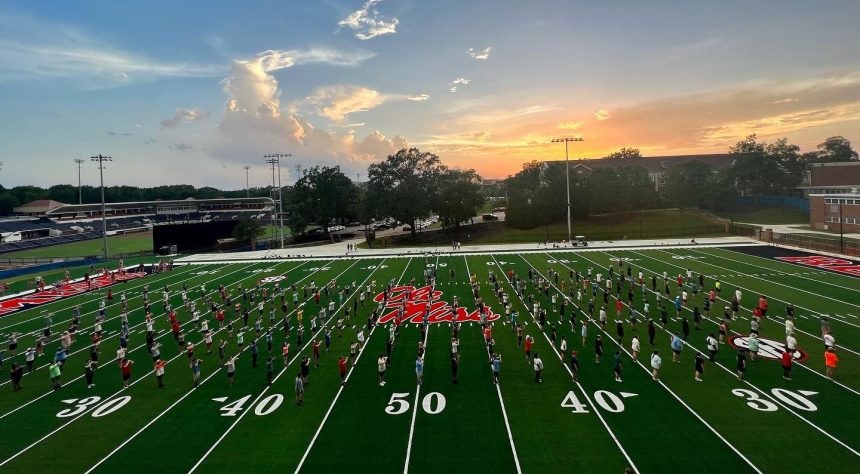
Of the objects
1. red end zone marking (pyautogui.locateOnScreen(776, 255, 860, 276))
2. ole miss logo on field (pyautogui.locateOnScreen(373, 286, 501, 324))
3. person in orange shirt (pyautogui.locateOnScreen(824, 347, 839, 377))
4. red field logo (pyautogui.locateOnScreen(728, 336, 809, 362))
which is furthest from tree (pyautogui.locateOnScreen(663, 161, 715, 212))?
person in orange shirt (pyautogui.locateOnScreen(824, 347, 839, 377))

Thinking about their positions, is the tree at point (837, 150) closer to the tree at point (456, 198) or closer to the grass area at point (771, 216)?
the grass area at point (771, 216)

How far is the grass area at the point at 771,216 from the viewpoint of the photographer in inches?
2835

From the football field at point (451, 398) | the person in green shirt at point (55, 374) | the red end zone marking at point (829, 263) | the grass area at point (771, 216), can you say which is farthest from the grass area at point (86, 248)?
the grass area at point (771, 216)

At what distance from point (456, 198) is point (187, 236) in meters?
37.2

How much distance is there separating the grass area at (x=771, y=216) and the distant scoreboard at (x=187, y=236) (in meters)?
79.5

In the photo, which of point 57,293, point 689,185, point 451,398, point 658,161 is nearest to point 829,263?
point 451,398

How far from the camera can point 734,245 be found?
49.0m

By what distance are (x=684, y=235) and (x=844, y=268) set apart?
82.9 ft

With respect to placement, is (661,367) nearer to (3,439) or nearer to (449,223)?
(3,439)

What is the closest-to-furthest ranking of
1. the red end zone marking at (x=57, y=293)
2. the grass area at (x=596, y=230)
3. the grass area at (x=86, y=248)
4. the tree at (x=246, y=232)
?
the red end zone marking at (x=57, y=293) < the grass area at (x=596, y=230) < the tree at (x=246, y=232) < the grass area at (x=86, y=248)

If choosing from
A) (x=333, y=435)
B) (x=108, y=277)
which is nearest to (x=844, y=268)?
(x=333, y=435)

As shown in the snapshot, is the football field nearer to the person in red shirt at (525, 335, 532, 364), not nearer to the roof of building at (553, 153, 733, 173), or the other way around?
the person in red shirt at (525, 335, 532, 364)

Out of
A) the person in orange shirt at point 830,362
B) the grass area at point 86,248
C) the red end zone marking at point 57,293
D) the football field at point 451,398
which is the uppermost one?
the grass area at point 86,248

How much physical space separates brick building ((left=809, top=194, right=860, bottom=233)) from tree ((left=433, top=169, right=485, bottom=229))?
43.6 meters
